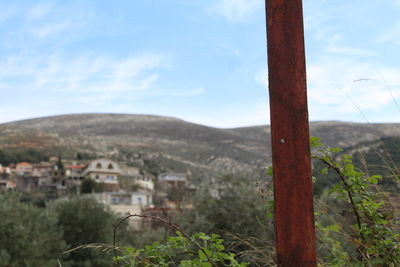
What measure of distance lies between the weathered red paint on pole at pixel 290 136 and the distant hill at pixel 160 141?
48.7 m

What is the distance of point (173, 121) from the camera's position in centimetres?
9925


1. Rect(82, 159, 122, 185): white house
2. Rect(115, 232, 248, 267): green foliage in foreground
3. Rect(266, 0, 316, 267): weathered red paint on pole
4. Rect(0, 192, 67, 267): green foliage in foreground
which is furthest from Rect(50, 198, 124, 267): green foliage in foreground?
Rect(82, 159, 122, 185): white house

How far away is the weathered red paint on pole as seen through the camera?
160cm

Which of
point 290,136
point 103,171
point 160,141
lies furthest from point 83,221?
point 160,141

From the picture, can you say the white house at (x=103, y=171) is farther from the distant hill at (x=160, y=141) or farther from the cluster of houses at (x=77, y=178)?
the distant hill at (x=160, y=141)

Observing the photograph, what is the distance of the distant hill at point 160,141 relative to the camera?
65.1m

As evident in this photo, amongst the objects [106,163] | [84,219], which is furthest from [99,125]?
[84,219]

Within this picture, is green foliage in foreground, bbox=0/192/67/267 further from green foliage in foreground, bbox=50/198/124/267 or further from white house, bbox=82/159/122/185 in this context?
white house, bbox=82/159/122/185

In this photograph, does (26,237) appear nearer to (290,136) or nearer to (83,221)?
(83,221)

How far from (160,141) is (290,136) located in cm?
8149

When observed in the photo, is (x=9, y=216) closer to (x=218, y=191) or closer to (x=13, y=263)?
(x=13, y=263)

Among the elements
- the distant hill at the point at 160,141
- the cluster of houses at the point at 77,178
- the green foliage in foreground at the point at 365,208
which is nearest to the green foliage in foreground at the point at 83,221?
the green foliage in foreground at the point at 365,208

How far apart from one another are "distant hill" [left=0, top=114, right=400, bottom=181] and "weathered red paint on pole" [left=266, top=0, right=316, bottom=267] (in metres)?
48.7

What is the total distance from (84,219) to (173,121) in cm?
8073
